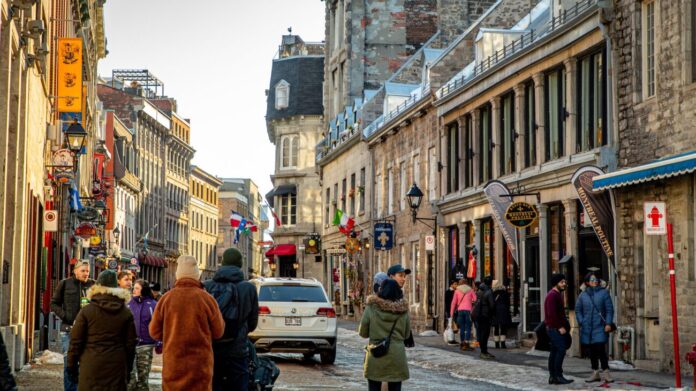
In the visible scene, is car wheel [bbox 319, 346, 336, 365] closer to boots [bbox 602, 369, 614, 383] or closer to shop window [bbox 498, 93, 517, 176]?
boots [bbox 602, 369, 614, 383]

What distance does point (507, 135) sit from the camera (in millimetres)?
30453

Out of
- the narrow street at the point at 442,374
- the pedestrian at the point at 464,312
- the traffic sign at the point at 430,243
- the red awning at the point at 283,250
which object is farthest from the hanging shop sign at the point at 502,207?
the red awning at the point at 283,250

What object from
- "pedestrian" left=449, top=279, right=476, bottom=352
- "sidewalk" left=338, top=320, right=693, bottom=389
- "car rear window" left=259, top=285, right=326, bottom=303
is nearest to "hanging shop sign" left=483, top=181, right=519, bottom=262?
"pedestrian" left=449, top=279, right=476, bottom=352

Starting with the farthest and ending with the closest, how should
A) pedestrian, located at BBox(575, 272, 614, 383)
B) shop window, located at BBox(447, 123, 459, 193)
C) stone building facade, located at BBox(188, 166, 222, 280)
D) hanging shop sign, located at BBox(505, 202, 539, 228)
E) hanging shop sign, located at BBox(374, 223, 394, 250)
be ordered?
stone building facade, located at BBox(188, 166, 222, 280), hanging shop sign, located at BBox(374, 223, 394, 250), shop window, located at BBox(447, 123, 459, 193), hanging shop sign, located at BBox(505, 202, 539, 228), pedestrian, located at BBox(575, 272, 614, 383)

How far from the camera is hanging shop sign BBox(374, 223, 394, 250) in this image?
40.6 meters

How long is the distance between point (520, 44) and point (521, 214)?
448 centimetres

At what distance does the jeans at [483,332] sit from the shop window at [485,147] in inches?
273

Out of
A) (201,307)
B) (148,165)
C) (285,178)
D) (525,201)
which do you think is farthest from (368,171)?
(148,165)

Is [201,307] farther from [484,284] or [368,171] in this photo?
[368,171]

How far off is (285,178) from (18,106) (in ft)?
166

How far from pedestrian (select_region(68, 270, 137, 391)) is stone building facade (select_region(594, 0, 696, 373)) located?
10088mm

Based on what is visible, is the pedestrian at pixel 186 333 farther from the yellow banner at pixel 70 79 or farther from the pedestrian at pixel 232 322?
the yellow banner at pixel 70 79

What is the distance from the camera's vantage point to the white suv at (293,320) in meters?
22.4

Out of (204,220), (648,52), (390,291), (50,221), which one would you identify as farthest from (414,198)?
(204,220)
